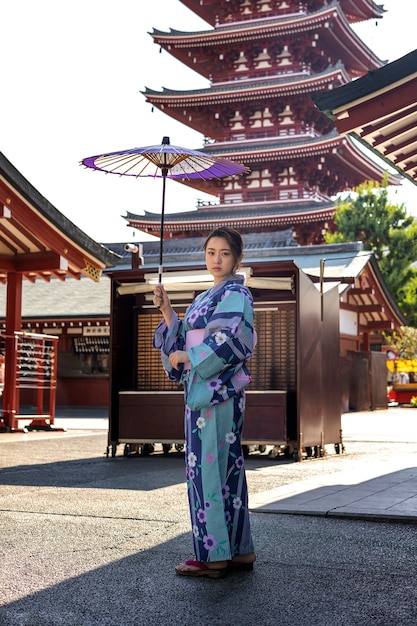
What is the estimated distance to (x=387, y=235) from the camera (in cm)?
2989

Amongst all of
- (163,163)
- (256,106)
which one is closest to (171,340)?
(163,163)

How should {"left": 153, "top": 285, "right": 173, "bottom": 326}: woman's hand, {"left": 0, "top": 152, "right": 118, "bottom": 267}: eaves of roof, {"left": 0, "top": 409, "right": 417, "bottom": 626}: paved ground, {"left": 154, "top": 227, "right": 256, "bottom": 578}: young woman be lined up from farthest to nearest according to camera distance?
{"left": 0, "top": 152, "right": 118, "bottom": 267}: eaves of roof
{"left": 153, "top": 285, "right": 173, "bottom": 326}: woman's hand
{"left": 154, "top": 227, "right": 256, "bottom": 578}: young woman
{"left": 0, "top": 409, "right": 417, "bottom": 626}: paved ground

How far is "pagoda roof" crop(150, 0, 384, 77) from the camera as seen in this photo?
104 ft

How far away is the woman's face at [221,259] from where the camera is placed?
4176 mm

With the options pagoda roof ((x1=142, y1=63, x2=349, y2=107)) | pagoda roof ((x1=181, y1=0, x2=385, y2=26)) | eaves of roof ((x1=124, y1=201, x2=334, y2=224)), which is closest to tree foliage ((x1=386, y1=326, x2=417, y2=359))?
eaves of roof ((x1=124, y1=201, x2=334, y2=224))

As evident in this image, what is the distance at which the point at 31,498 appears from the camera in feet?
20.5

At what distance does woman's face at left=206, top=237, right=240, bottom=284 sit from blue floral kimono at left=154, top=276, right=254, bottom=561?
0.14 m

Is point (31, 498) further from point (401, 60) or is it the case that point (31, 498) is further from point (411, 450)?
point (411, 450)

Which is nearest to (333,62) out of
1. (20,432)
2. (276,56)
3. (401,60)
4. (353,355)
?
(276,56)

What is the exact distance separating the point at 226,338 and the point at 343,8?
35692 mm

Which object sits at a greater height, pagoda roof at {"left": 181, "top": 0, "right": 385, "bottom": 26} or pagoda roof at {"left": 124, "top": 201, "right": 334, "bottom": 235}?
pagoda roof at {"left": 181, "top": 0, "right": 385, "bottom": 26}

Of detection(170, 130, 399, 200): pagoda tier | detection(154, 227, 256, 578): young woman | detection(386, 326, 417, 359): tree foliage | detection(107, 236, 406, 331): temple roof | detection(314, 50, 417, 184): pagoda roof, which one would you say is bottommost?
detection(154, 227, 256, 578): young woman

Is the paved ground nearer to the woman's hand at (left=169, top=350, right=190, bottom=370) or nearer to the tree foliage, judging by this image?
the woman's hand at (left=169, top=350, right=190, bottom=370)

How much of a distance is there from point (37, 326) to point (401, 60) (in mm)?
20076
